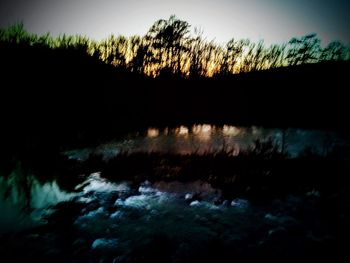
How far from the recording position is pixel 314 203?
2.71 metres

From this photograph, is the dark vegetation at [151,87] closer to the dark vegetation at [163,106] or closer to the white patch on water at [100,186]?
the dark vegetation at [163,106]

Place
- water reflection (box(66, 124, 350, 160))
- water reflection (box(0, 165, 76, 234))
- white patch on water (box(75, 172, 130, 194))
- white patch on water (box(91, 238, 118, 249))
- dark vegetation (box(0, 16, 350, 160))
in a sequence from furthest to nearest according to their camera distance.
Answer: dark vegetation (box(0, 16, 350, 160)), water reflection (box(66, 124, 350, 160)), white patch on water (box(75, 172, 130, 194)), water reflection (box(0, 165, 76, 234)), white patch on water (box(91, 238, 118, 249))

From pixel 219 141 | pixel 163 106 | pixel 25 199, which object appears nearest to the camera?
pixel 25 199

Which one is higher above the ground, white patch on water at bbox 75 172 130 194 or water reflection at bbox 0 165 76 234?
white patch on water at bbox 75 172 130 194

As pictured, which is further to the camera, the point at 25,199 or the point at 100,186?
the point at 100,186

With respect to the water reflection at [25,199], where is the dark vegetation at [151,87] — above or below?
above

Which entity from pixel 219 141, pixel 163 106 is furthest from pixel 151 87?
pixel 219 141

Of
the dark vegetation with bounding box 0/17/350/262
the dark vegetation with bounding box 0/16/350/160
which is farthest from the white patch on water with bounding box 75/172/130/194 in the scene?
the dark vegetation with bounding box 0/16/350/160

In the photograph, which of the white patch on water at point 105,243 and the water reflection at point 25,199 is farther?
the water reflection at point 25,199

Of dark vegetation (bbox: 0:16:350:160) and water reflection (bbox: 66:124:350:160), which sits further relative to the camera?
dark vegetation (bbox: 0:16:350:160)

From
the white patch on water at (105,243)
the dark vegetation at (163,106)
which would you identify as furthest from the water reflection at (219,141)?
the white patch on water at (105,243)

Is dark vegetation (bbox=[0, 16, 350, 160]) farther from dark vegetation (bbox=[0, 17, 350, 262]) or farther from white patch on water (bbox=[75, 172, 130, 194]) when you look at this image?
white patch on water (bbox=[75, 172, 130, 194])

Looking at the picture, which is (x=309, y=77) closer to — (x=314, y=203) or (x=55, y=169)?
(x=314, y=203)

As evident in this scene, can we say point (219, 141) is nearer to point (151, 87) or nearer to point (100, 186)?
point (100, 186)
